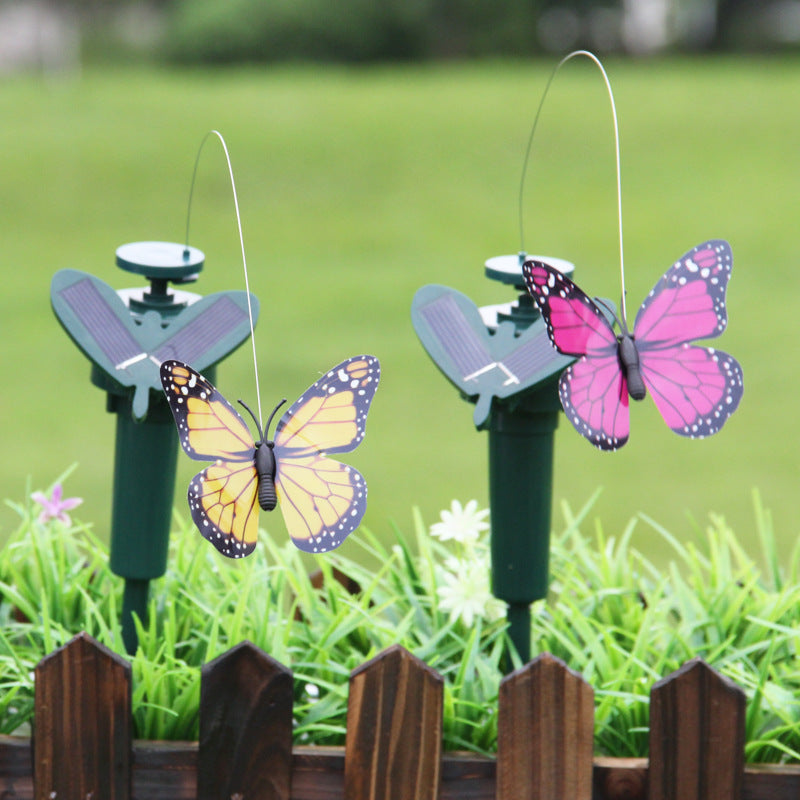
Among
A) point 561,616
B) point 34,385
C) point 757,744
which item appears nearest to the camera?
point 757,744

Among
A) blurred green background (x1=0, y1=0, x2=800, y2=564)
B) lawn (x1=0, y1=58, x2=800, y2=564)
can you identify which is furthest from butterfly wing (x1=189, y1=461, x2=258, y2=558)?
blurred green background (x1=0, y1=0, x2=800, y2=564)

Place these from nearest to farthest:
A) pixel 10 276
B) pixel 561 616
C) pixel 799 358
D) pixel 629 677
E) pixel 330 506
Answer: pixel 330 506
pixel 629 677
pixel 561 616
pixel 799 358
pixel 10 276

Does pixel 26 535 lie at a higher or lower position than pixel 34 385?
lower

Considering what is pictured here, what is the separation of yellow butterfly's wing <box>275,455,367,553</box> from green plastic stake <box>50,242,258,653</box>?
1.18 ft

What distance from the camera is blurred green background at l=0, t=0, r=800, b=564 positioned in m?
4.42

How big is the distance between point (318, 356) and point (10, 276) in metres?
2.08

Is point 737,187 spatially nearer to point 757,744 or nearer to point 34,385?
point 34,385

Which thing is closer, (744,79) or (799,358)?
(799,358)

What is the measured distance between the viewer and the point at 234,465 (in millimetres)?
1442

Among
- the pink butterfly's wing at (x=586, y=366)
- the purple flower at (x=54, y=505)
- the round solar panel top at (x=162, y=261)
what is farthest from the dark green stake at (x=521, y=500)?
the purple flower at (x=54, y=505)

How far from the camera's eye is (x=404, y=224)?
730cm

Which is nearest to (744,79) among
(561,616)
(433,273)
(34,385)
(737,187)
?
(737,187)

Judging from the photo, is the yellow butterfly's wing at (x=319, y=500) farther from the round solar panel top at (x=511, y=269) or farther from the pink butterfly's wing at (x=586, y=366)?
the round solar panel top at (x=511, y=269)

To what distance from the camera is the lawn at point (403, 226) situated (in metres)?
4.41
